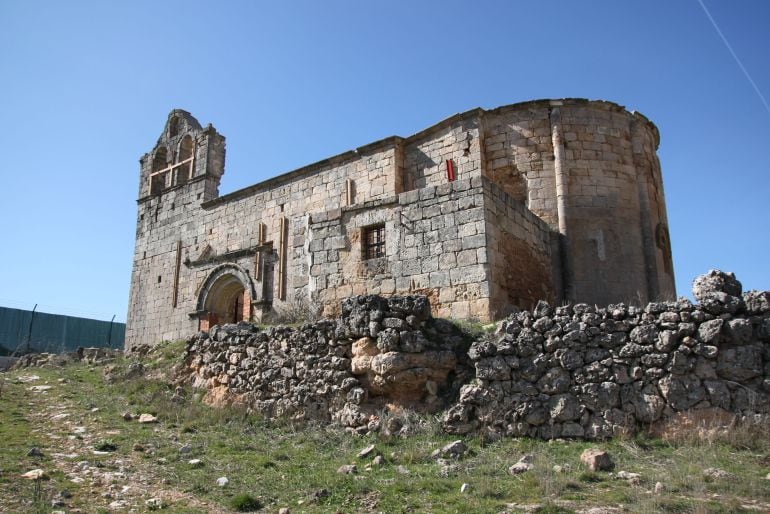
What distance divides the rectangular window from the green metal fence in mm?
14430

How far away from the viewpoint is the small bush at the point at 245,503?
212 inches

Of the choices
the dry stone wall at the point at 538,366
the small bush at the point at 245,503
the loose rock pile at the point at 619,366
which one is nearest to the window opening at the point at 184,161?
the dry stone wall at the point at 538,366

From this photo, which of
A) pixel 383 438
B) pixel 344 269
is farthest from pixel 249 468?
pixel 344 269

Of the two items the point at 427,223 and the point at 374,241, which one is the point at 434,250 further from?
the point at 374,241

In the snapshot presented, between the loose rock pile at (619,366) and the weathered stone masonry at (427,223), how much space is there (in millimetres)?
2035

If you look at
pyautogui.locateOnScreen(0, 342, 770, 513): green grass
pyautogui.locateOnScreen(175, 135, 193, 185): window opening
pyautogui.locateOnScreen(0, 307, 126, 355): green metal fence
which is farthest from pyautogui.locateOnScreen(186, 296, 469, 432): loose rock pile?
pyautogui.locateOnScreen(0, 307, 126, 355): green metal fence

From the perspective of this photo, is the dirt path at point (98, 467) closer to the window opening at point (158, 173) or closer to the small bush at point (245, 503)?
the small bush at point (245, 503)

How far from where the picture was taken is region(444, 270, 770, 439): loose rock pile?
5.96 meters

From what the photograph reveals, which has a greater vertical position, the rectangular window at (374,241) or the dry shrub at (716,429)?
the rectangular window at (374,241)

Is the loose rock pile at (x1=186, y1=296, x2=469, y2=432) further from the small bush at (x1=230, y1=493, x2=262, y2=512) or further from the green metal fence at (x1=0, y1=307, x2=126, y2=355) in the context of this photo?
the green metal fence at (x1=0, y1=307, x2=126, y2=355)

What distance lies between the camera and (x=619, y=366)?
6383 mm

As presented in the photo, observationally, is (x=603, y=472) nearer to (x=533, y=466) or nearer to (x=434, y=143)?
(x=533, y=466)

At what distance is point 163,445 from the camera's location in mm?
7398

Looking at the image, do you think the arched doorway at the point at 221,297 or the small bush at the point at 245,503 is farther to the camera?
the arched doorway at the point at 221,297
